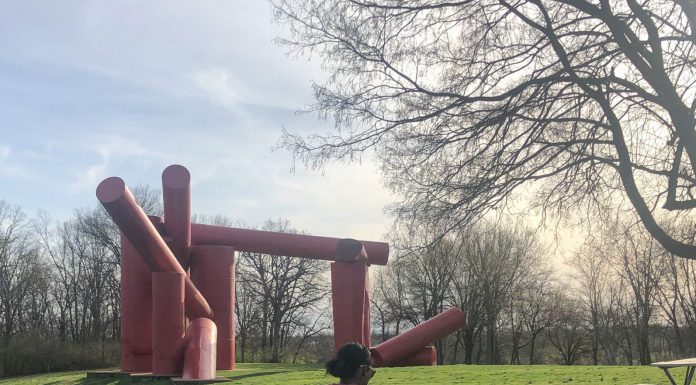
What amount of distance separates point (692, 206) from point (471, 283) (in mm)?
33553

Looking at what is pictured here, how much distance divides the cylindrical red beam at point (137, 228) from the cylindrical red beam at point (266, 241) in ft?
6.72

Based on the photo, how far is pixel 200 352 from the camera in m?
13.4

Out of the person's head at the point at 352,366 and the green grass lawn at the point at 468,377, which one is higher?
the person's head at the point at 352,366

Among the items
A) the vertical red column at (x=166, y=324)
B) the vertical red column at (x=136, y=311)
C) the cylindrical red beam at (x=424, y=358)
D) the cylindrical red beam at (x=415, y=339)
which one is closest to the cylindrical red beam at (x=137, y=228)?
the vertical red column at (x=166, y=324)

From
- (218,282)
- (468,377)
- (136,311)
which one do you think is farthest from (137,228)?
(468,377)

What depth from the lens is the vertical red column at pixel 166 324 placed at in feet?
44.6

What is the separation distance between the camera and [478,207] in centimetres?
880

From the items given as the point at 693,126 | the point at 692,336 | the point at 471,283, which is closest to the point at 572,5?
the point at 693,126

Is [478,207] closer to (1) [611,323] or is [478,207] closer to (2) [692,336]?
(2) [692,336]

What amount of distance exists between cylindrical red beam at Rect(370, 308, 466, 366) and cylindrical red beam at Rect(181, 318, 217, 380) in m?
4.44

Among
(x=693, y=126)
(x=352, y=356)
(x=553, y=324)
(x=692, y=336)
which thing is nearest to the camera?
(x=352, y=356)

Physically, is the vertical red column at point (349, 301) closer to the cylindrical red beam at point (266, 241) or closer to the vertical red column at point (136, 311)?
the cylindrical red beam at point (266, 241)

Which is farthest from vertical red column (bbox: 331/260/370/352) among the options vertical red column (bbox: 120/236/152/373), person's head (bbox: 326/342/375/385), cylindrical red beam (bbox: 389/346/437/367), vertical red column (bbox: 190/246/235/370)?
person's head (bbox: 326/342/375/385)

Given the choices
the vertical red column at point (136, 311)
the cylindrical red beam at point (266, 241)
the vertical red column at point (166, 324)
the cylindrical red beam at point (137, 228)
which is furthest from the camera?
the cylindrical red beam at point (266, 241)
